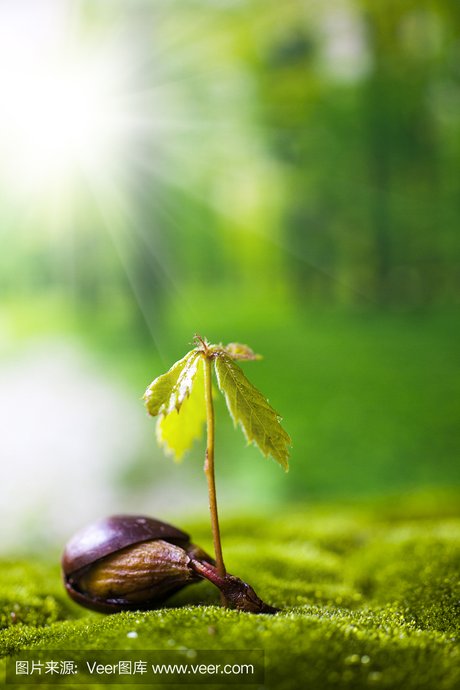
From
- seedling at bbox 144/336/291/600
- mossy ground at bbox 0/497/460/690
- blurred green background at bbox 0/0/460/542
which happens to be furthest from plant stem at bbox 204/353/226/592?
blurred green background at bbox 0/0/460/542

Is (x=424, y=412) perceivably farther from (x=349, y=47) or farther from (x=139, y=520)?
(x=139, y=520)

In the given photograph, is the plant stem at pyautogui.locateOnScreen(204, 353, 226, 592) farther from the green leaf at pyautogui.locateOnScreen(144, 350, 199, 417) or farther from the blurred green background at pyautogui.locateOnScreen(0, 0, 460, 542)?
the blurred green background at pyautogui.locateOnScreen(0, 0, 460, 542)

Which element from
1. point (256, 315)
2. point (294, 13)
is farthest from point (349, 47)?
point (256, 315)

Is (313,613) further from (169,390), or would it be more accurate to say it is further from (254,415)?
(169,390)

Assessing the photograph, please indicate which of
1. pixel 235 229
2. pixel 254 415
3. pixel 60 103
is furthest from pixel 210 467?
pixel 235 229

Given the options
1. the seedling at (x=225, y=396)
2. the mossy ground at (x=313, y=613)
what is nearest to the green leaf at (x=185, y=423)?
the seedling at (x=225, y=396)

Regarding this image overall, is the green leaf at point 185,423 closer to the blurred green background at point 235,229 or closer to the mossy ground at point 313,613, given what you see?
the mossy ground at point 313,613
